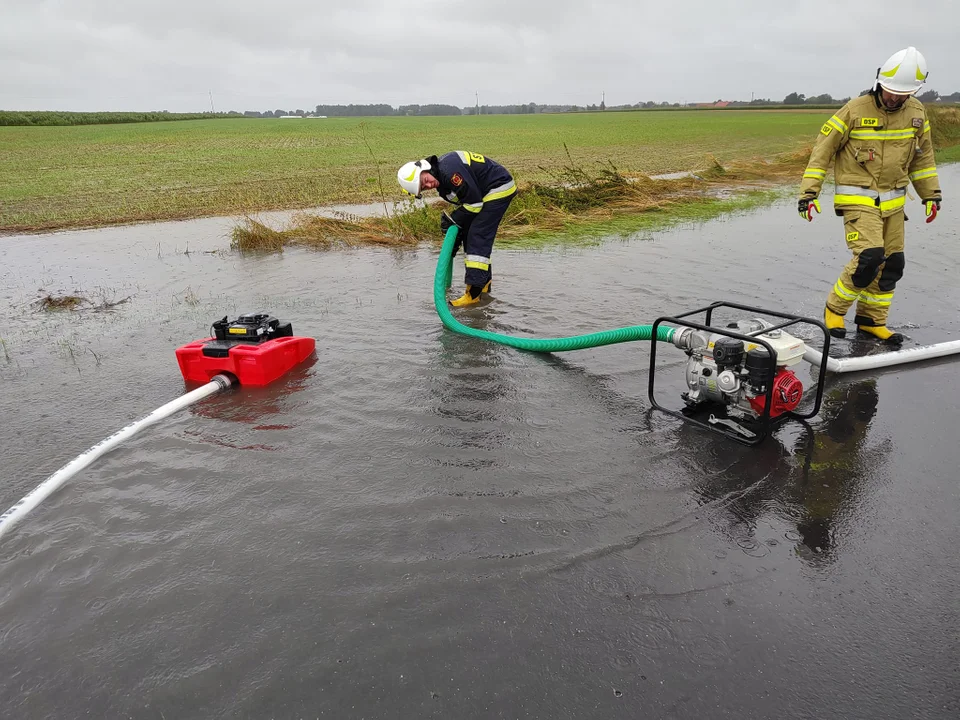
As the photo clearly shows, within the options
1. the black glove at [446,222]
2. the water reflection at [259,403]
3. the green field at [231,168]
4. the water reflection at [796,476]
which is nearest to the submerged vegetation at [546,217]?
the green field at [231,168]

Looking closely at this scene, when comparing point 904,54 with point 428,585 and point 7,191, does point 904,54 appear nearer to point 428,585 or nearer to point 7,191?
point 428,585

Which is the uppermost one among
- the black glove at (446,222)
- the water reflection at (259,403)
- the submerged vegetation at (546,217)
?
the black glove at (446,222)

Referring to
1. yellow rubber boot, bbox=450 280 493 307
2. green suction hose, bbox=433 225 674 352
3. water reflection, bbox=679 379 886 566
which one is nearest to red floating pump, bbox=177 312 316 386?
green suction hose, bbox=433 225 674 352

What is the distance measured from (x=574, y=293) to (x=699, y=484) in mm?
3831

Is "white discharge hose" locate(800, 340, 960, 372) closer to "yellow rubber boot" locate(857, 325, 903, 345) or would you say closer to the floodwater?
the floodwater

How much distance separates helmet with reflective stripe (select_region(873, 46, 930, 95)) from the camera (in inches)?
177

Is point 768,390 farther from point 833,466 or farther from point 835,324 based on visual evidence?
point 835,324

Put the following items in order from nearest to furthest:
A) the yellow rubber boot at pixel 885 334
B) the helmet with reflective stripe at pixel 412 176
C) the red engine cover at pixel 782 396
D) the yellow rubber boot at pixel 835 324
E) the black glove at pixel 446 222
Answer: the red engine cover at pixel 782 396, the yellow rubber boot at pixel 885 334, the yellow rubber boot at pixel 835 324, the helmet with reflective stripe at pixel 412 176, the black glove at pixel 446 222

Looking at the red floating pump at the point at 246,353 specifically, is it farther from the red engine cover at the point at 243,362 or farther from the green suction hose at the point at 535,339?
the green suction hose at the point at 535,339

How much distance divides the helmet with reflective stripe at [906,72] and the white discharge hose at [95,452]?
530 cm

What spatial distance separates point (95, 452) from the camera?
11.5 ft

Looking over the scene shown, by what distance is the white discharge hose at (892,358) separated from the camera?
177 inches

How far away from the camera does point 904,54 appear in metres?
4.53

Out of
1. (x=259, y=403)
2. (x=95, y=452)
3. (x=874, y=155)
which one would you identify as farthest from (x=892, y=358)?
(x=95, y=452)
